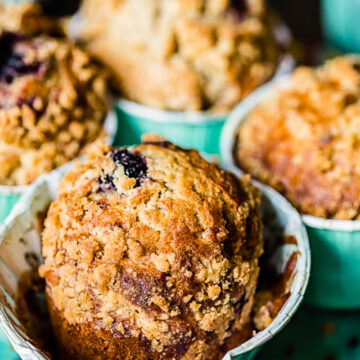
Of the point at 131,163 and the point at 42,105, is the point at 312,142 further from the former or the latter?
the point at 42,105

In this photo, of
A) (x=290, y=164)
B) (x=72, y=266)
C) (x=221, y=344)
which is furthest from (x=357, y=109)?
(x=72, y=266)

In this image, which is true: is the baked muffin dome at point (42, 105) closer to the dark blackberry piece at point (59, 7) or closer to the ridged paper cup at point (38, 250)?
the ridged paper cup at point (38, 250)

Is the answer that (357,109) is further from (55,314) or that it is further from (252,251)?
(55,314)

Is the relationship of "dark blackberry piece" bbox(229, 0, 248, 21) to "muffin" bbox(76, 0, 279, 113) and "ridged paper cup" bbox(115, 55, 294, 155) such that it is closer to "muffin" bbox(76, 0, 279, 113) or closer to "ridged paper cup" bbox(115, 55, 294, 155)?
"muffin" bbox(76, 0, 279, 113)

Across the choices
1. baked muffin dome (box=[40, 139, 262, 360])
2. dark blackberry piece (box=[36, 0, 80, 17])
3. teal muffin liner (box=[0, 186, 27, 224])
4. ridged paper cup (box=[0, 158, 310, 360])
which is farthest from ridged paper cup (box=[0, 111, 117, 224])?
dark blackberry piece (box=[36, 0, 80, 17])

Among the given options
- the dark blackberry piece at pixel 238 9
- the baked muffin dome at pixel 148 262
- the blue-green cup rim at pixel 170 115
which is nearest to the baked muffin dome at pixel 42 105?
the blue-green cup rim at pixel 170 115

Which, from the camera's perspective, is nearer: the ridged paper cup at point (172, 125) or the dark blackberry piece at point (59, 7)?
the ridged paper cup at point (172, 125)

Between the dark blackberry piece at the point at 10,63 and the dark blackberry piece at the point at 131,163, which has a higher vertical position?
the dark blackberry piece at the point at 10,63
